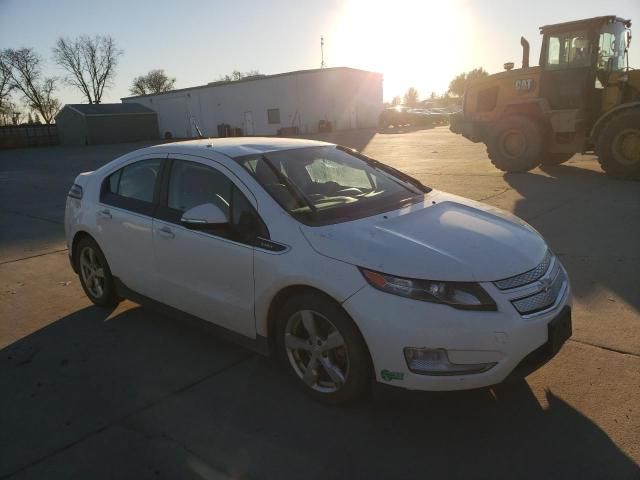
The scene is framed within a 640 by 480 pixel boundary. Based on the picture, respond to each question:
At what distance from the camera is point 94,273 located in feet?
14.6

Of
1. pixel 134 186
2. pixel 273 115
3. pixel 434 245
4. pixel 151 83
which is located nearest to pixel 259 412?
pixel 434 245

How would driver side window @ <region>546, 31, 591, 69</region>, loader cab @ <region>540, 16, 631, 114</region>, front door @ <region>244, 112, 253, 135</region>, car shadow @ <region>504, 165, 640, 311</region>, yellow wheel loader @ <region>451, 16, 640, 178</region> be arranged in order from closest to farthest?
1. car shadow @ <region>504, 165, 640, 311</region>
2. yellow wheel loader @ <region>451, 16, 640, 178</region>
3. loader cab @ <region>540, 16, 631, 114</region>
4. driver side window @ <region>546, 31, 591, 69</region>
5. front door @ <region>244, 112, 253, 135</region>

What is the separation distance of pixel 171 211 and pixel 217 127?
1607 inches

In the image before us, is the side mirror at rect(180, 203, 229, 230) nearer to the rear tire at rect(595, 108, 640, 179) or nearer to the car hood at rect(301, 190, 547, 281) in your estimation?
the car hood at rect(301, 190, 547, 281)

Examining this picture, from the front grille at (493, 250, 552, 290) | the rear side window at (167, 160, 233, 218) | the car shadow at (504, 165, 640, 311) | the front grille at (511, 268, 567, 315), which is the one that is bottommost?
the car shadow at (504, 165, 640, 311)

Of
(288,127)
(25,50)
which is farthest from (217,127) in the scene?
(25,50)

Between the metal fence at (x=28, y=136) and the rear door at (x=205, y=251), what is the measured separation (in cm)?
4859

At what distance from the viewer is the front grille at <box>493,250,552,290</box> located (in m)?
2.51

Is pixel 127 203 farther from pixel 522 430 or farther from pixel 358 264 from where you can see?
pixel 522 430

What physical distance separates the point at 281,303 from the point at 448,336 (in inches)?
39.9

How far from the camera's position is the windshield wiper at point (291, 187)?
3.11 metres

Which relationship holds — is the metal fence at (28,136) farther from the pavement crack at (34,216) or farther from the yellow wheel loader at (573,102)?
the yellow wheel loader at (573,102)

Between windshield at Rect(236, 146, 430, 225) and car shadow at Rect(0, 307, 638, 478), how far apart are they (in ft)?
3.72

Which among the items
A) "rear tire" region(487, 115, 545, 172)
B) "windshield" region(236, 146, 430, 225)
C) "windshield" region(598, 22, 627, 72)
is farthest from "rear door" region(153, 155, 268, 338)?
"windshield" region(598, 22, 627, 72)
